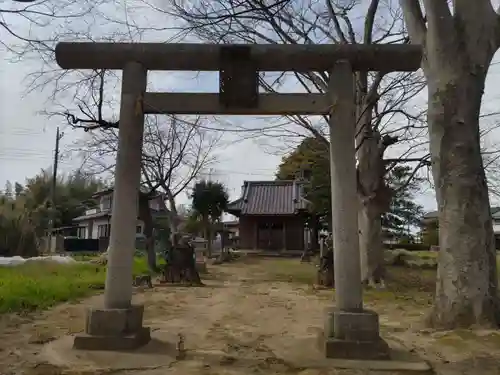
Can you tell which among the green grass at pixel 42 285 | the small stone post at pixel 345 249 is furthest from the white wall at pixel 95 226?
the small stone post at pixel 345 249

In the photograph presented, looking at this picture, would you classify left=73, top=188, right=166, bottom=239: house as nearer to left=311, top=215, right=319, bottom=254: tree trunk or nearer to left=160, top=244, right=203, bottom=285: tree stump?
left=311, top=215, right=319, bottom=254: tree trunk

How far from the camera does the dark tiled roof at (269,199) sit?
30609 millimetres

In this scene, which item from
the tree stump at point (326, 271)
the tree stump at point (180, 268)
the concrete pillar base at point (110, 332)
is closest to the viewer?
the concrete pillar base at point (110, 332)

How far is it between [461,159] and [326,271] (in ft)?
26.0

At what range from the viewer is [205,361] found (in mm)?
4793

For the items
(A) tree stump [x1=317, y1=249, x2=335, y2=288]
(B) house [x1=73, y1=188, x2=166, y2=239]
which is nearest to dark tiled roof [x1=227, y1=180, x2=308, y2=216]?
(B) house [x1=73, y1=188, x2=166, y2=239]

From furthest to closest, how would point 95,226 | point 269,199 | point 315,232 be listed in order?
point 95,226 → point 269,199 → point 315,232

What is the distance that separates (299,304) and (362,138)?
217 inches

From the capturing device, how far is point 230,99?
5.69 meters

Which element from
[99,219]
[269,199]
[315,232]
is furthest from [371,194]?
[99,219]

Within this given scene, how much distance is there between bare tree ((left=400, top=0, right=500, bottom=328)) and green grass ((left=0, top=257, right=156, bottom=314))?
6930 mm

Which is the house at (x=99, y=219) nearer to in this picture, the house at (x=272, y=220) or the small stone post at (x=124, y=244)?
the house at (x=272, y=220)

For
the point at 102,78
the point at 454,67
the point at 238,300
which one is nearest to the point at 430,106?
the point at 454,67

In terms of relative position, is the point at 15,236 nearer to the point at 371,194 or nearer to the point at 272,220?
the point at 371,194
